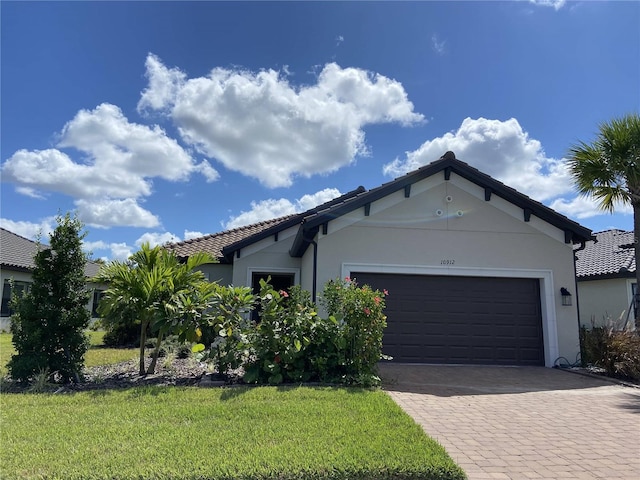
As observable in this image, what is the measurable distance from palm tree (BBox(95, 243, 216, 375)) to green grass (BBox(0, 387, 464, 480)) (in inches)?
70.8

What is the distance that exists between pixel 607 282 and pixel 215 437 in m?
18.3

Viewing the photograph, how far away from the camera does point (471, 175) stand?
37.7ft

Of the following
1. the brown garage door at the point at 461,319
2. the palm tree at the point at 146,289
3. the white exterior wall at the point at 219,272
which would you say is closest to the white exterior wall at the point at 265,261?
the white exterior wall at the point at 219,272

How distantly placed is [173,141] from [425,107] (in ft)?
30.0

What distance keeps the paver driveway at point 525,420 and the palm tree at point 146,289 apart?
463cm

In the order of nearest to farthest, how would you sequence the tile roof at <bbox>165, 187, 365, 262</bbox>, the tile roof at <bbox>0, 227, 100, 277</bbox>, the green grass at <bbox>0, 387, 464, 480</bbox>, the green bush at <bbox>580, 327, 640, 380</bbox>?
the green grass at <bbox>0, 387, 464, 480</bbox> → the green bush at <bbox>580, 327, 640, 380</bbox> → the tile roof at <bbox>165, 187, 365, 262</bbox> → the tile roof at <bbox>0, 227, 100, 277</bbox>

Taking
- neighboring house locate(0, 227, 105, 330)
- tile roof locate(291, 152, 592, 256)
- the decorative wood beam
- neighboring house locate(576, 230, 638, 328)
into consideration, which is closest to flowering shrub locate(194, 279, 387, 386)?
tile roof locate(291, 152, 592, 256)

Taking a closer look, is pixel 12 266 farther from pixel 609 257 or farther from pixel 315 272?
pixel 609 257

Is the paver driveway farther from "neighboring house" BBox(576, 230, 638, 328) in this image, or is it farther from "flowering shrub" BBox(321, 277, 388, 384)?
"neighboring house" BBox(576, 230, 638, 328)

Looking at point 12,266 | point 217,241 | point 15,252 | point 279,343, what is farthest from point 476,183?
→ point 15,252

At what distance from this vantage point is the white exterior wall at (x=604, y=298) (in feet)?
54.2

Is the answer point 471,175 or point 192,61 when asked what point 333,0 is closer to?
point 192,61

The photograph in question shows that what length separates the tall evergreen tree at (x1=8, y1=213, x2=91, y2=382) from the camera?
7836 mm

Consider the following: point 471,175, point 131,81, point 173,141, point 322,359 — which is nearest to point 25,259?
point 173,141
